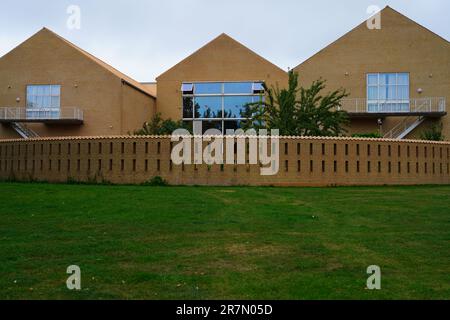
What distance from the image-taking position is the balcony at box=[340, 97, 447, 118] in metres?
37.3

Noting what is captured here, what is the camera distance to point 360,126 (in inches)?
1540

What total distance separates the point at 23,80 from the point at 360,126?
1036 inches

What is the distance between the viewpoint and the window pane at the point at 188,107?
4203cm

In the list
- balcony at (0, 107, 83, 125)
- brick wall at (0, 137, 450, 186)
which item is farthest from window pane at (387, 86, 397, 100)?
balcony at (0, 107, 83, 125)

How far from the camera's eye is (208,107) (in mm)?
41656

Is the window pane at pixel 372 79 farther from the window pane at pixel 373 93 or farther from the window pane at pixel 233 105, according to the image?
the window pane at pixel 233 105

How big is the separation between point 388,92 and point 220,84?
12.9 metres

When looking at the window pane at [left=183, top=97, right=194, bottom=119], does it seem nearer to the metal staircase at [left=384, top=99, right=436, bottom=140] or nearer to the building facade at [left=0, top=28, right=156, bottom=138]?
the building facade at [left=0, top=28, right=156, bottom=138]

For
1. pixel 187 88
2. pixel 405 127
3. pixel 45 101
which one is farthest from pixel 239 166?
pixel 45 101

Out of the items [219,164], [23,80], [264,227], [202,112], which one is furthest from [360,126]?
[264,227]

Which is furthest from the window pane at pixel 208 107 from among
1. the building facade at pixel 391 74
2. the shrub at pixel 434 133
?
the shrub at pixel 434 133

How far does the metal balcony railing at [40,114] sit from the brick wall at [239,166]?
15871mm

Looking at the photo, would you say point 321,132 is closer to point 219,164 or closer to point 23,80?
point 219,164

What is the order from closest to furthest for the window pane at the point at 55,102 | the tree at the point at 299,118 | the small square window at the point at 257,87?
the tree at the point at 299,118, the window pane at the point at 55,102, the small square window at the point at 257,87
